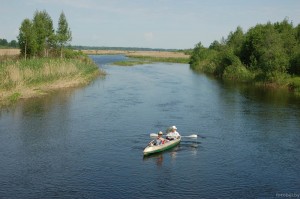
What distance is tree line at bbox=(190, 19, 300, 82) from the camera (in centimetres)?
5838

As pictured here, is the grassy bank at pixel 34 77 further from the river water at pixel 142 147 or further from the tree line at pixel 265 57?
the tree line at pixel 265 57

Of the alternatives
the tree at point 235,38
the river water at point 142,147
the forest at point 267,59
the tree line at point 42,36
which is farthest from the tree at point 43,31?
the tree at point 235,38

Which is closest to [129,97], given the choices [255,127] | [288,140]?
[255,127]

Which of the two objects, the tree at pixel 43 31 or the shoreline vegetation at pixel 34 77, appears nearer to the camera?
the shoreline vegetation at pixel 34 77

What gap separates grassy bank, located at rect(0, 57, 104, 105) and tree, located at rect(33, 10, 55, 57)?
967 cm

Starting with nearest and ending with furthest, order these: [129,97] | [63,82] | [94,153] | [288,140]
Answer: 1. [94,153]
2. [288,140]
3. [129,97]
4. [63,82]

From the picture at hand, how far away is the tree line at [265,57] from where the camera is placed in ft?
192

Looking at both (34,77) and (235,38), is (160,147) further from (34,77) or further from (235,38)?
(235,38)

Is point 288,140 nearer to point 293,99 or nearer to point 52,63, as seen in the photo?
point 293,99

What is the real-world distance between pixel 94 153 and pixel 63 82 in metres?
29.8

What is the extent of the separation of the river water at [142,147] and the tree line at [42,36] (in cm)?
2146

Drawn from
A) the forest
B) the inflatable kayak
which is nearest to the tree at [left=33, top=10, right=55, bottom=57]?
the forest

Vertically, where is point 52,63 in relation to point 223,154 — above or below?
above

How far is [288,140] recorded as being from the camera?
91.9 ft
